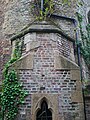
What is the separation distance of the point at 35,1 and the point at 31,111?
16.9 ft

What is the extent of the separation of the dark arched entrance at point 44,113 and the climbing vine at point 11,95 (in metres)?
0.55

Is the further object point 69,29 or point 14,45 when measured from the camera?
point 69,29

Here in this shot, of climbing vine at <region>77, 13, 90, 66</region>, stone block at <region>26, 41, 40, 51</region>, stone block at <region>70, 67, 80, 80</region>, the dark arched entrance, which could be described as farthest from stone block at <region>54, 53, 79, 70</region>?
climbing vine at <region>77, 13, 90, 66</region>

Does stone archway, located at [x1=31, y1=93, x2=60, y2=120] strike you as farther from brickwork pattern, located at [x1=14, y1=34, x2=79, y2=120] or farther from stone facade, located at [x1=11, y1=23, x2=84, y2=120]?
brickwork pattern, located at [x1=14, y1=34, x2=79, y2=120]

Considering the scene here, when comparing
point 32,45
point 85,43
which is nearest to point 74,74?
point 32,45

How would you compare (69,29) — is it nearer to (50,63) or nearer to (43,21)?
(43,21)

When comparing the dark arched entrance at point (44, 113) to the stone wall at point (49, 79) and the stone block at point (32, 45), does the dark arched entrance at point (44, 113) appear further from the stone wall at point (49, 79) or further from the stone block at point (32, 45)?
the stone block at point (32, 45)

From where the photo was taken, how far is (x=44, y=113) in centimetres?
594

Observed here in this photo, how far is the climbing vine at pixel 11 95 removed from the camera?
5.86m

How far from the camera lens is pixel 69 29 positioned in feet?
29.7

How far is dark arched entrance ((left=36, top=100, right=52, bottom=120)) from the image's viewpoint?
5.90 metres

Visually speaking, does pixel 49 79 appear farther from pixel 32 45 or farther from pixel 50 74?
pixel 32 45

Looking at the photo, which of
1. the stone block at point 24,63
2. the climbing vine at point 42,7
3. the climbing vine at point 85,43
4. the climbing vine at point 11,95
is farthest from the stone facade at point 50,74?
the climbing vine at point 42,7

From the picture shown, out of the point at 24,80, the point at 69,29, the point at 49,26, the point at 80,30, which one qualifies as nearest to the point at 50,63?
the point at 24,80
